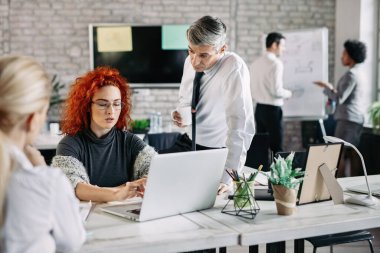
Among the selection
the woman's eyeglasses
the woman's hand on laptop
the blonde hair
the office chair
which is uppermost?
the blonde hair

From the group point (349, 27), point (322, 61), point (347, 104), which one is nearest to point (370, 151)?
point (347, 104)

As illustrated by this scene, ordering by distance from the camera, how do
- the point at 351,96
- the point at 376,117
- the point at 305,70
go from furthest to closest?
the point at 305,70 → the point at 376,117 → the point at 351,96

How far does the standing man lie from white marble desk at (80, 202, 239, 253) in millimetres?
508

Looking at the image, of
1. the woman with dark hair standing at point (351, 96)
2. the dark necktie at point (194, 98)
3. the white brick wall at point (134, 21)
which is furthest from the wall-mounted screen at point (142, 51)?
the dark necktie at point (194, 98)

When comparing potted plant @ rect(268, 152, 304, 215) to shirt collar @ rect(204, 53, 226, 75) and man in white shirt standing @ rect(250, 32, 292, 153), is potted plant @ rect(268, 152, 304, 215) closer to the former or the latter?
shirt collar @ rect(204, 53, 226, 75)

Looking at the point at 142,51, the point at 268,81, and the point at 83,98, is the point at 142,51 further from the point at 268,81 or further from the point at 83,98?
the point at 83,98

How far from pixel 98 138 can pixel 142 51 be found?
446cm

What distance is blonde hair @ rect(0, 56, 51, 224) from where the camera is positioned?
135 cm

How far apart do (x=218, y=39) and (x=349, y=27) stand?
481 cm

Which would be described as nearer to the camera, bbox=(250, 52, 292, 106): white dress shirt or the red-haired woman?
the red-haired woman

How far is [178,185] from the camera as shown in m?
1.93

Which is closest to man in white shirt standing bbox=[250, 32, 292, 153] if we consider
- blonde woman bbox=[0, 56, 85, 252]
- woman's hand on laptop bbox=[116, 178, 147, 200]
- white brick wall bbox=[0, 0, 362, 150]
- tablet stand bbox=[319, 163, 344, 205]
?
white brick wall bbox=[0, 0, 362, 150]

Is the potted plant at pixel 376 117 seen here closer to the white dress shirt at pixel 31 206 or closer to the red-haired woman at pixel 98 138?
the red-haired woman at pixel 98 138

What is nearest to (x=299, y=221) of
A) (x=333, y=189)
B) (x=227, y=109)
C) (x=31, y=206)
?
(x=333, y=189)
